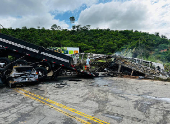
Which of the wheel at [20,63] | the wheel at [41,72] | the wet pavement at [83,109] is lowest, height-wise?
the wet pavement at [83,109]

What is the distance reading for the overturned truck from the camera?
842 centimetres

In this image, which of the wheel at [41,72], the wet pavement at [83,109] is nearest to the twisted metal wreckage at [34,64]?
the wheel at [41,72]

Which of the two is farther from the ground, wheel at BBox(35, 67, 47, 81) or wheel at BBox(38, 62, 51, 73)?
wheel at BBox(38, 62, 51, 73)

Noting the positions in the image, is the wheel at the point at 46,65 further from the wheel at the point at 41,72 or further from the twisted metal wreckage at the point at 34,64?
the wheel at the point at 41,72

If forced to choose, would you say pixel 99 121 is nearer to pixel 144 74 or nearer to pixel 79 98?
pixel 79 98

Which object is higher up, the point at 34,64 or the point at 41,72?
the point at 34,64

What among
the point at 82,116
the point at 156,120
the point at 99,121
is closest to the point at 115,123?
the point at 99,121

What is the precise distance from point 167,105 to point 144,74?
23.0 feet

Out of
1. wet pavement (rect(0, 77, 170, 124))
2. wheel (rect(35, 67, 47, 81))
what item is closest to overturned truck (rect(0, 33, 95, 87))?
wheel (rect(35, 67, 47, 81))

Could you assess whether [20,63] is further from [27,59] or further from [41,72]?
[41,72]

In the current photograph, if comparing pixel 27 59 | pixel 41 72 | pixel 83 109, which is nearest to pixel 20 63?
pixel 27 59

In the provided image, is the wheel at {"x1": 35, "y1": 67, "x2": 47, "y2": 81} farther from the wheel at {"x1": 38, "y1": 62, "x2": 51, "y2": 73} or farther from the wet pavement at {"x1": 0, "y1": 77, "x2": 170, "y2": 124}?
the wet pavement at {"x1": 0, "y1": 77, "x2": 170, "y2": 124}

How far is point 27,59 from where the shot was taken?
9602mm

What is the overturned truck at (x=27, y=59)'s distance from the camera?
8422 millimetres
